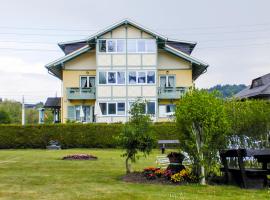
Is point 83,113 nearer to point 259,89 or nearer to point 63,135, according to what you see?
point 63,135

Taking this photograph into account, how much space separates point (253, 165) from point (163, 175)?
348 centimetres

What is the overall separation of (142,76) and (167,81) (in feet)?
9.50

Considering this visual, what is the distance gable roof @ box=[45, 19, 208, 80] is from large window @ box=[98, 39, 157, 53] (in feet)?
2.47

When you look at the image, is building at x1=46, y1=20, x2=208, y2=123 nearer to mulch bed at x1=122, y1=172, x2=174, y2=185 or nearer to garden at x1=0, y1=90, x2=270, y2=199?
garden at x1=0, y1=90, x2=270, y2=199

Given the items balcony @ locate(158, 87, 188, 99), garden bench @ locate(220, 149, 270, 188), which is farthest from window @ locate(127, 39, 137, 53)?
garden bench @ locate(220, 149, 270, 188)

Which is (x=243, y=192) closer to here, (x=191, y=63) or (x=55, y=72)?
(x=191, y=63)

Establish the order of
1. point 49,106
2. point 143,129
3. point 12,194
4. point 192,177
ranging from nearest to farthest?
point 12,194, point 192,177, point 143,129, point 49,106

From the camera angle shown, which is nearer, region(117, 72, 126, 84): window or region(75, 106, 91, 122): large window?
region(117, 72, 126, 84): window

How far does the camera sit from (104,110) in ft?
136

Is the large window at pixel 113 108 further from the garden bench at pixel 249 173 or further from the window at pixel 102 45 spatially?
the garden bench at pixel 249 173

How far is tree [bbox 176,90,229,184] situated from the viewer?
1162cm

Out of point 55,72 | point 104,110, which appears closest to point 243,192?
point 104,110

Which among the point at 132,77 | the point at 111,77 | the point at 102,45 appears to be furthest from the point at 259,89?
the point at 102,45

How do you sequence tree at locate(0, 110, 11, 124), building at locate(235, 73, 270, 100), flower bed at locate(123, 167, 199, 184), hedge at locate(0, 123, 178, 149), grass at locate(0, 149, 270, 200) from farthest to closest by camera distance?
tree at locate(0, 110, 11, 124) < building at locate(235, 73, 270, 100) < hedge at locate(0, 123, 178, 149) < flower bed at locate(123, 167, 199, 184) < grass at locate(0, 149, 270, 200)
